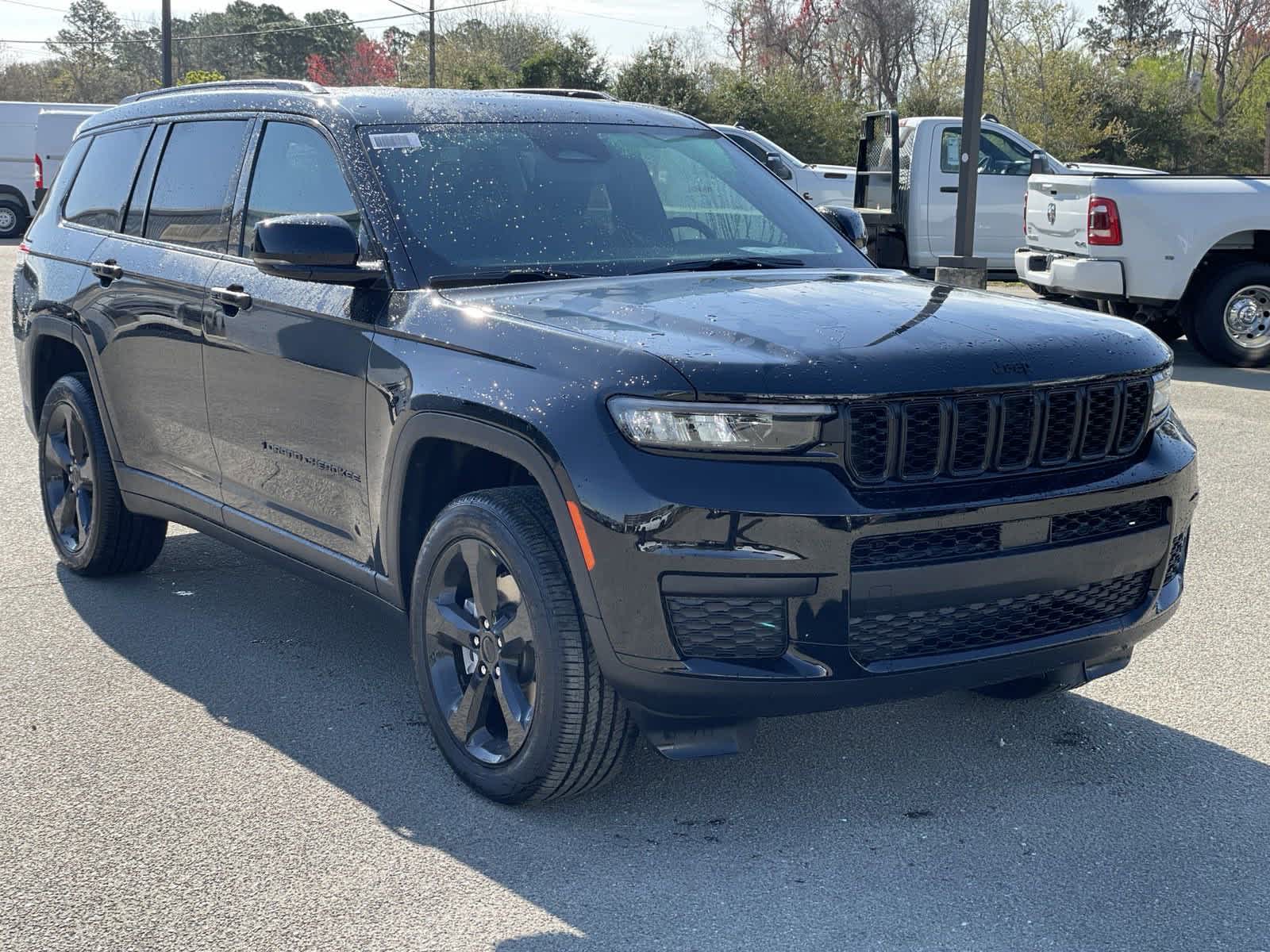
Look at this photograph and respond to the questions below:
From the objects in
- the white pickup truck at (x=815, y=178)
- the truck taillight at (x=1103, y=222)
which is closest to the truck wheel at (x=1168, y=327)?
the truck taillight at (x=1103, y=222)

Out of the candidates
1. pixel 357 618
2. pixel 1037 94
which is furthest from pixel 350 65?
pixel 357 618

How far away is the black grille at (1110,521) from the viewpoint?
3.52 metres

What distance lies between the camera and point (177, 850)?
355cm

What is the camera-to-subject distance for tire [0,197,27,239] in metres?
30.5

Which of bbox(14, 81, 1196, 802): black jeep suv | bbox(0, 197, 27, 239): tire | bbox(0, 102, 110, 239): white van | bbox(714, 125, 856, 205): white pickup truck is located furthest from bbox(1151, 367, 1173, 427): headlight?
bbox(0, 197, 27, 239): tire

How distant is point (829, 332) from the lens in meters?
3.53

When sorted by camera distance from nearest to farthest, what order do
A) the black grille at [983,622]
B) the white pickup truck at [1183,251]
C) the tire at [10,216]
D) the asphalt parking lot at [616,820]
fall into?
the asphalt parking lot at [616,820] < the black grille at [983,622] < the white pickup truck at [1183,251] < the tire at [10,216]

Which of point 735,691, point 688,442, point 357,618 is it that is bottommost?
point 357,618

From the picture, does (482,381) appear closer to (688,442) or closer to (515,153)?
(688,442)

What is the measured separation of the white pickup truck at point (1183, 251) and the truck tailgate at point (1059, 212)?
0.6 inches

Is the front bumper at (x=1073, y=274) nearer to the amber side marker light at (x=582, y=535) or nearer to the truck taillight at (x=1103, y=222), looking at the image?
the truck taillight at (x=1103, y=222)

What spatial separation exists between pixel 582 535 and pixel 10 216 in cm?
3062

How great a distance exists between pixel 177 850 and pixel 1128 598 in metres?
2.40

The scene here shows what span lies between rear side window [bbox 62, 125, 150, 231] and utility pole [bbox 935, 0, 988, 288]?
823 centimetres
